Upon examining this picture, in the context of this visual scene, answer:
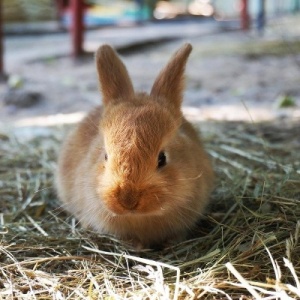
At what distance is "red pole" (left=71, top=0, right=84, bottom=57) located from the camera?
11145mm

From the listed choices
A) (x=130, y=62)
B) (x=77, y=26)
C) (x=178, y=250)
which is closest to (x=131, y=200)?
(x=178, y=250)

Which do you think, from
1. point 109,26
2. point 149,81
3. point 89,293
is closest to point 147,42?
point 109,26

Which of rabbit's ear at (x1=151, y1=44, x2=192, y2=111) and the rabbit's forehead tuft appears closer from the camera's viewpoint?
the rabbit's forehead tuft

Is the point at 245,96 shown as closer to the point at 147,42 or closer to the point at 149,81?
the point at 149,81

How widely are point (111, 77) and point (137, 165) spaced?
89 centimetres

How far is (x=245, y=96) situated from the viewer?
7.56 metres

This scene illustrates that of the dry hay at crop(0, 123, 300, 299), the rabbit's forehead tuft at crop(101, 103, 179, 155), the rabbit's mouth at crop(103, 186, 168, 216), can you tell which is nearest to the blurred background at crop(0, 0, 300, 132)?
the dry hay at crop(0, 123, 300, 299)

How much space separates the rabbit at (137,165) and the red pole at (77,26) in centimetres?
799

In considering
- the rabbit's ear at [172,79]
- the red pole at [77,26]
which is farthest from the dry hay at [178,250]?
the red pole at [77,26]

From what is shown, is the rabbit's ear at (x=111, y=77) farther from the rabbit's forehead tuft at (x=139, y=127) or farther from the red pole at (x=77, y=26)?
the red pole at (x=77, y=26)

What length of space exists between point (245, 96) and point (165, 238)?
4843 millimetres

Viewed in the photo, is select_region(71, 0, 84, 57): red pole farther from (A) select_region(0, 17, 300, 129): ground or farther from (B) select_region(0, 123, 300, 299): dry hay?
(B) select_region(0, 123, 300, 299): dry hay

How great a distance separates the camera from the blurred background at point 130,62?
683 cm

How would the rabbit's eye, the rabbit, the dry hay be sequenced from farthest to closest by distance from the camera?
the rabbit's eye, the rabbit, the dry hay
